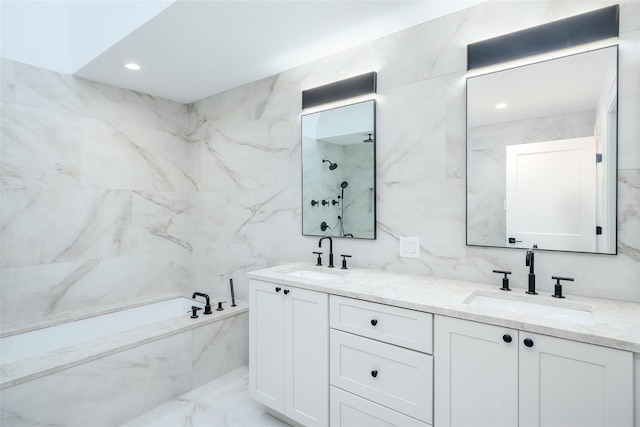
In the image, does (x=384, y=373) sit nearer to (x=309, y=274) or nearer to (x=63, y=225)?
(x=309, y=274)

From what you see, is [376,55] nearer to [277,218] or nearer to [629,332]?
[277,218]

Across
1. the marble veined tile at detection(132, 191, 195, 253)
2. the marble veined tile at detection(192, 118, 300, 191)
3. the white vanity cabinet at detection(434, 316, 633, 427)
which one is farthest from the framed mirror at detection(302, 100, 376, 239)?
the marble veined tile at detection(132, 191, 195, 253)

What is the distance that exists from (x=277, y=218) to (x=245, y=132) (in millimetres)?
907

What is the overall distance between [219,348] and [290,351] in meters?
1.06

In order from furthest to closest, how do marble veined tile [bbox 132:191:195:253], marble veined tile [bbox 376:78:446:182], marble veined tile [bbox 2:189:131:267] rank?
marble veined tile [bbox 132:191:195:253]
marble veined tile [bbox 2:189:131:267]
marble veined tile [bbox 376:78:446:182]

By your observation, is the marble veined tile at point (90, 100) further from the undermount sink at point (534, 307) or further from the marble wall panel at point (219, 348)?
the undermount sink at point (534, 307)

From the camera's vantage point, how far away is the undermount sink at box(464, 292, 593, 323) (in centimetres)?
148

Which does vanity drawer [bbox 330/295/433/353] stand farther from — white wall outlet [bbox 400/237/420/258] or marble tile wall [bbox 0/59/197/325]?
marble tile wall [bbox 0/59/197/325]

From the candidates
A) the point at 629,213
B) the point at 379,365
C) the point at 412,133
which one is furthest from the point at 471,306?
the point at 412,133

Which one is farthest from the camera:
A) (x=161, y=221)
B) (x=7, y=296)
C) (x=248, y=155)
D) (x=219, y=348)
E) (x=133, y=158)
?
(x=161, y=221)

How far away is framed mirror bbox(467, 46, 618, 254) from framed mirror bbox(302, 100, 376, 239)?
0.66m

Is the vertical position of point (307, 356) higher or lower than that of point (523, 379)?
lower

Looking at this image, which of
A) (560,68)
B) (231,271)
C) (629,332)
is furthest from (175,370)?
(560,68)

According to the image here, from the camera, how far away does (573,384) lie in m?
1.18
